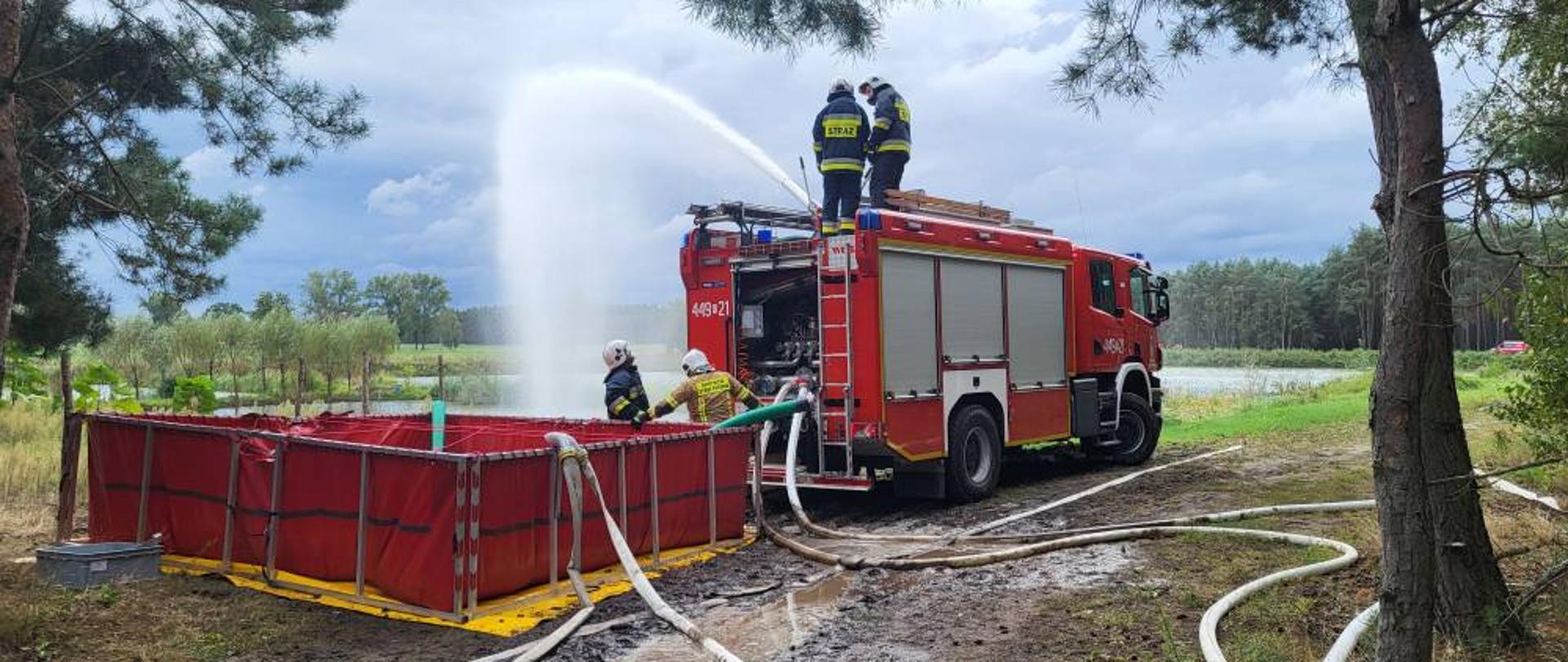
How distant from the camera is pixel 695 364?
9266mm

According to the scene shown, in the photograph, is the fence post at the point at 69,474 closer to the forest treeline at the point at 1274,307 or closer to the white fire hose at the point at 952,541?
the white fire hose at the point at 952,541

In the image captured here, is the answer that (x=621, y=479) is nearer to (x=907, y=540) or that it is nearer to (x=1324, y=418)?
(x=907, y=540)

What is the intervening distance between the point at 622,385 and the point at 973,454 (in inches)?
135

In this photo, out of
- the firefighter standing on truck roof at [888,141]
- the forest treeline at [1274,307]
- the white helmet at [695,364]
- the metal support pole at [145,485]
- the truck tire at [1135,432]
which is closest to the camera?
the metal support pole at [145,485]

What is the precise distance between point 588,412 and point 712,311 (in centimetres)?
865

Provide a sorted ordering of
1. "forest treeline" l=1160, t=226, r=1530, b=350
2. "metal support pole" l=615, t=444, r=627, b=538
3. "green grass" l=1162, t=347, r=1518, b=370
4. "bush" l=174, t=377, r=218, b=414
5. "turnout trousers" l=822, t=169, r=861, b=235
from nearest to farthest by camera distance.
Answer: "metal support pole" l=615, t=444, r=627, b=538 < "turnout trousers" l=822, t=169, r=861, b=235 < "bush" l=174, t=377, r=218, b=414 < "green grass" l=1162, t=347, r=1518, b=370 < "forest treeline" l=1160, t=226, r=1530, b=350

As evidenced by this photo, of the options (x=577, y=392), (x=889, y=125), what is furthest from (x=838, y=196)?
(x=577, y=392)

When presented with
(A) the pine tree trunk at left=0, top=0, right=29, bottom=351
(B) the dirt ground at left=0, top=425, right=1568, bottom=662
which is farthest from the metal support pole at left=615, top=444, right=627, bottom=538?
(A) the pine tree trunk at left=0, top=0, right=29, bottom=351

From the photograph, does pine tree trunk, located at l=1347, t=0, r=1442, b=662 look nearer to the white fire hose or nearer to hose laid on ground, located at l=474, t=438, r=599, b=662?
the white fire hose

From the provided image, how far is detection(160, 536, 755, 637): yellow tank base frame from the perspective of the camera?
19.1ft

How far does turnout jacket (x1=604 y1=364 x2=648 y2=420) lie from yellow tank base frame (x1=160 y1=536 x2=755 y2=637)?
1.75 metres

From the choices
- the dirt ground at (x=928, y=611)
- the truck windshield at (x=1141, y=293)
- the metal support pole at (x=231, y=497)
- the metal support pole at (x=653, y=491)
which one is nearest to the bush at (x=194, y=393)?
the dirt ground at (x=928, y=611)

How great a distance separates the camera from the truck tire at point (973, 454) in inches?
388

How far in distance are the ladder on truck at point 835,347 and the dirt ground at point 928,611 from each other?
1.28 meters
